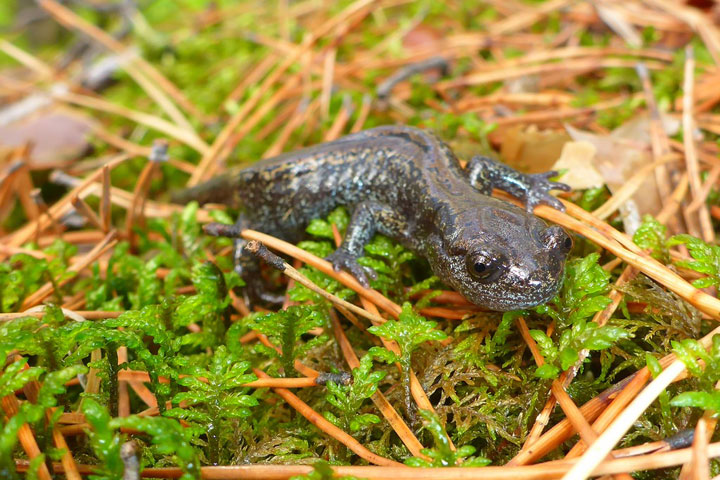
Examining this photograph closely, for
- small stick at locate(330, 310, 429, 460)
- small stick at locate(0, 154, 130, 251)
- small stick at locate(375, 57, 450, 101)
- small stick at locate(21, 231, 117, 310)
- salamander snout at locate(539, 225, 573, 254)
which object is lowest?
small stick at locate(330, 310, 429, 460)

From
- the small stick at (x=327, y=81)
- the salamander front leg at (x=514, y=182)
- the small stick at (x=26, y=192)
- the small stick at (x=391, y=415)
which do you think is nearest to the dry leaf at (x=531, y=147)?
the salamander front leg at (x=514, y=182)

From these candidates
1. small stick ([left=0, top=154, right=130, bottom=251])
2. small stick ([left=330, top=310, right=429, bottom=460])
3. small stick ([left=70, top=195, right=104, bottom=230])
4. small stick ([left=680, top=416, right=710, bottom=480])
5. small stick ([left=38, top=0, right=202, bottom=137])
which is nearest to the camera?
small stick ([left=680, top=416, right=710, bottom=480])

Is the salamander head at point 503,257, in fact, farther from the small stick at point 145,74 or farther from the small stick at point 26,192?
the small stick at point 26,192

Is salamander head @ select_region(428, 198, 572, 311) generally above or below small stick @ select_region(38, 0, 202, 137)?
below

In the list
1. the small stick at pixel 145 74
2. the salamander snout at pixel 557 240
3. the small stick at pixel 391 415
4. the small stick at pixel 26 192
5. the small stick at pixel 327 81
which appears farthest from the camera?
the small stick at pixel 145 74

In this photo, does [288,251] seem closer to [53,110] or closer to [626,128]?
[626,128]

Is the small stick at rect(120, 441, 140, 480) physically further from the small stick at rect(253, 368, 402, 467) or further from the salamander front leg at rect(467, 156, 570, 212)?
the salamander front leg at rect(467, 156, 570, 212)

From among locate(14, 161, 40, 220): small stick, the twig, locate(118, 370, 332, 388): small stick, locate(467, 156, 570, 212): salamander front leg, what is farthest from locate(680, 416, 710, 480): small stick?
locate(14, 161, 40, 220): small stick
